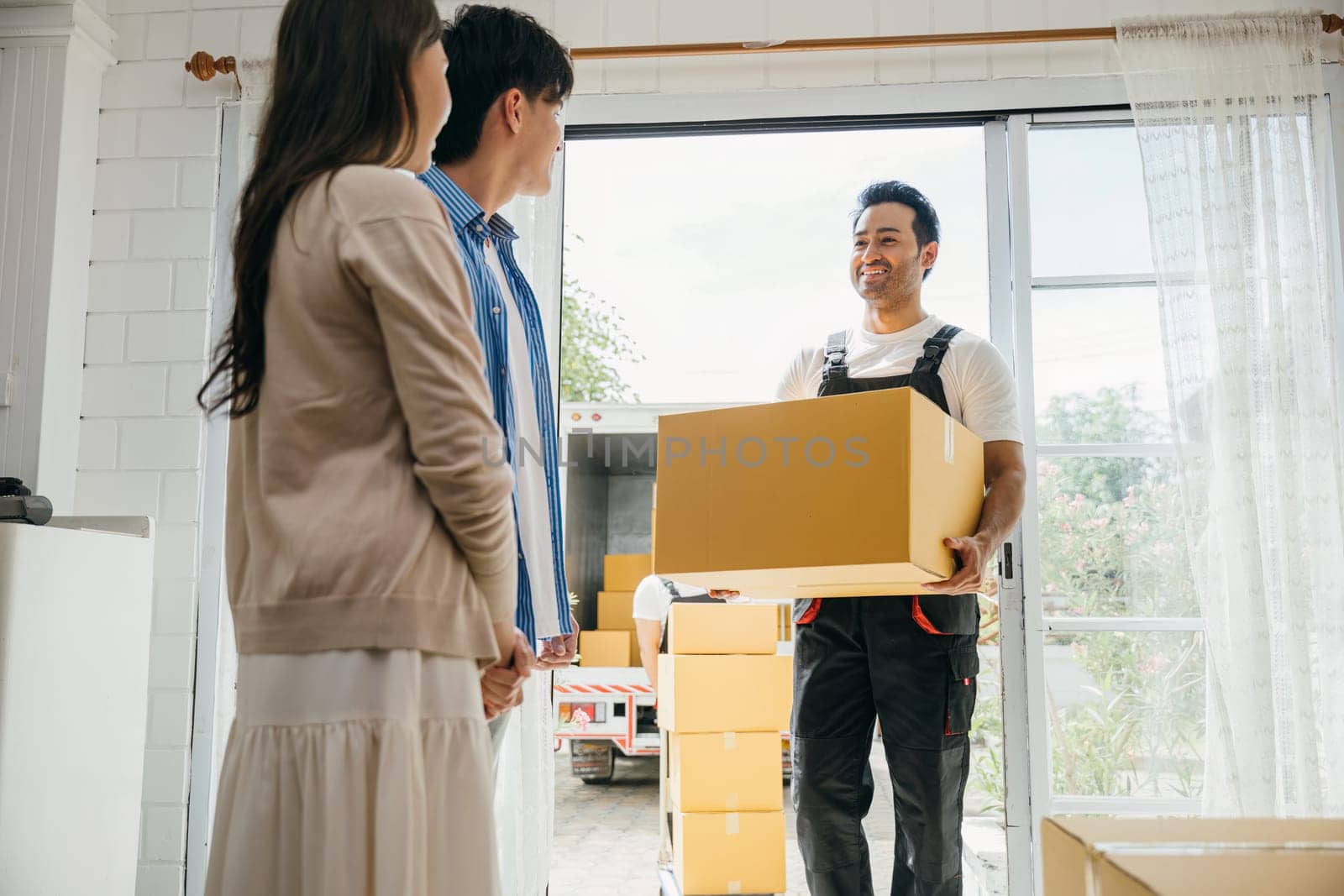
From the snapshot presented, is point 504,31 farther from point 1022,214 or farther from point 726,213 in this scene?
point 726,213

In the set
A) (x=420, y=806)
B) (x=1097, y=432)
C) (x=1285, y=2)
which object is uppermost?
(x=1285, y=2)

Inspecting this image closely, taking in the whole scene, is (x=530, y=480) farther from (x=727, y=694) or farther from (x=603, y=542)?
(x=603, y=542)

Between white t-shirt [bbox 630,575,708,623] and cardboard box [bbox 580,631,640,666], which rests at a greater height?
white t-shirt [bbox 630,575,708,623]

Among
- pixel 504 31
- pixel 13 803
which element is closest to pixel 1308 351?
pixel 504 31

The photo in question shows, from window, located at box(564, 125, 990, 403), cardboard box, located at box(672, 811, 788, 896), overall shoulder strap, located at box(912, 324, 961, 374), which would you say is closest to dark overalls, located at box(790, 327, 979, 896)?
overall shoulder strap, located at box(912, 324, 961, 374)

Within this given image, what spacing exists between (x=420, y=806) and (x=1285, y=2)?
2777 mm

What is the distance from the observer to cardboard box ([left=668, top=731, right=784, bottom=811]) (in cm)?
328

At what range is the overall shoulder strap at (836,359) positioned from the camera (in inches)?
86.5

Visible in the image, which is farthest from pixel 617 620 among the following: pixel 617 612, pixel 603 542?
pixel 603 542

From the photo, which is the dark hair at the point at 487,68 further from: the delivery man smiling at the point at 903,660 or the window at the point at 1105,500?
the window at the point at 1105,500

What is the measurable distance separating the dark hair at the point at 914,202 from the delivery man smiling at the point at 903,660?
2.3 inches

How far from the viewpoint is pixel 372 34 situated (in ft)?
3.53

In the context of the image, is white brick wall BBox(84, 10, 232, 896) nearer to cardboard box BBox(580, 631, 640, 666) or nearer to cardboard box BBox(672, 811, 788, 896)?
cardboard box BBox(672, 811, 788, 896)

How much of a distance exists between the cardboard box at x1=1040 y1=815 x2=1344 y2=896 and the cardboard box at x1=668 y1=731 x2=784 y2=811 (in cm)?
280
